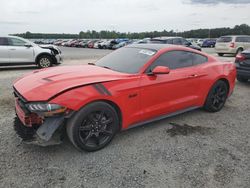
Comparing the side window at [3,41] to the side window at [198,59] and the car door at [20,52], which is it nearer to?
the car door at [20,52]

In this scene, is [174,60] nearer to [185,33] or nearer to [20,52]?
[20,52]

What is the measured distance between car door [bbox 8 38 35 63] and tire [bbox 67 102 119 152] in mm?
8492

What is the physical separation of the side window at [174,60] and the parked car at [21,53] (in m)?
8.04

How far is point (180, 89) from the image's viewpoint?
404 centimetres

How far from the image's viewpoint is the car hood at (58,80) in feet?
9.51

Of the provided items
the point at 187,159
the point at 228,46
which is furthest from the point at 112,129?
the point at 228,46

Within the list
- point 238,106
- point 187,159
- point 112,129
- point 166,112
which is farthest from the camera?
point 238,106

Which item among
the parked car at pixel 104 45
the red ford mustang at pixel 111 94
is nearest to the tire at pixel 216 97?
the red ford mustang at pixel 111 94

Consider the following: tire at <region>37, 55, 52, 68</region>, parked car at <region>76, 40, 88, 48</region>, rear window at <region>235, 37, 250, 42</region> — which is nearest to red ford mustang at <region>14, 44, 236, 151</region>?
tire at <region>37, 55, 52, 68</region>

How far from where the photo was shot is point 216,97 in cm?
484

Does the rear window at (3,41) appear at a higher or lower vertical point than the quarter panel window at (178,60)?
higher

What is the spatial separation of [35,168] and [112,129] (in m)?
1.10

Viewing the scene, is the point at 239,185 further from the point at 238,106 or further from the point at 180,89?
the point at 238,106

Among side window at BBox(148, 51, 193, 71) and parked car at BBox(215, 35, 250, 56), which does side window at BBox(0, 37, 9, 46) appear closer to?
side window at BBox(148, 51, 193, 71)
